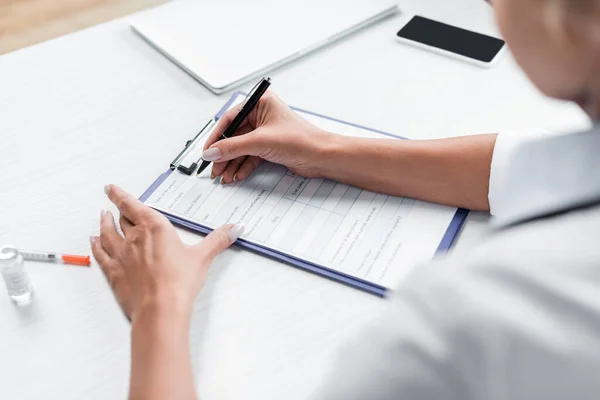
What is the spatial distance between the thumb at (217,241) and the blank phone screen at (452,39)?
549 mm

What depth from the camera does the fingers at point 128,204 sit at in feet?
2.96

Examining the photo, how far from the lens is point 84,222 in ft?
3.09

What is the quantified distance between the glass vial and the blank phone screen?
2.49 ft

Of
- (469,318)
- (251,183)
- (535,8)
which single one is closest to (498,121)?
(251,183)

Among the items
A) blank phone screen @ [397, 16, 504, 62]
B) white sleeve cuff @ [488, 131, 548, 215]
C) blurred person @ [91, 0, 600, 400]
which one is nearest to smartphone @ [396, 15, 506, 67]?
blank phone screen @ [397, 16, 504, 62]

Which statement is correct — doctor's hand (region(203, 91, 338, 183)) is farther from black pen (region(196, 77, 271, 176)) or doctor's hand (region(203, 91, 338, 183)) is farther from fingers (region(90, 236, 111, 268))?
fingers (region(90, 236, 111, 268))

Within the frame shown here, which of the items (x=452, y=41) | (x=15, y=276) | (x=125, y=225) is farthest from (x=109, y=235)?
(x=452, y=41)

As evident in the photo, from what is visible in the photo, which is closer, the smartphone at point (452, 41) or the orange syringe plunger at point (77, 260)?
the orange syringe plunger at point (77, 260)

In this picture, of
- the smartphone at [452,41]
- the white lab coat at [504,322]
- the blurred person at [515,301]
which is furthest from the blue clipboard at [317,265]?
the smartphone at [452,41]

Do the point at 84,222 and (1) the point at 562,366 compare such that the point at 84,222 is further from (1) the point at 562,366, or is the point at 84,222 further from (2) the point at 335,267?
(1) the point at 562,366

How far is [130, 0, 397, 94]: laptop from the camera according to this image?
1174 mm

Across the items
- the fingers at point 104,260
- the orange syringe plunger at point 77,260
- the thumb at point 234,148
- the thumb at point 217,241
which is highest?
the orange syringe plunger at point 77,260

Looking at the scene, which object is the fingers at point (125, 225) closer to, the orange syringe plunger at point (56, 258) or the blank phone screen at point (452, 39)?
the orange syringe plunger at point (56, 258)

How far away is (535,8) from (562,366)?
26cm
